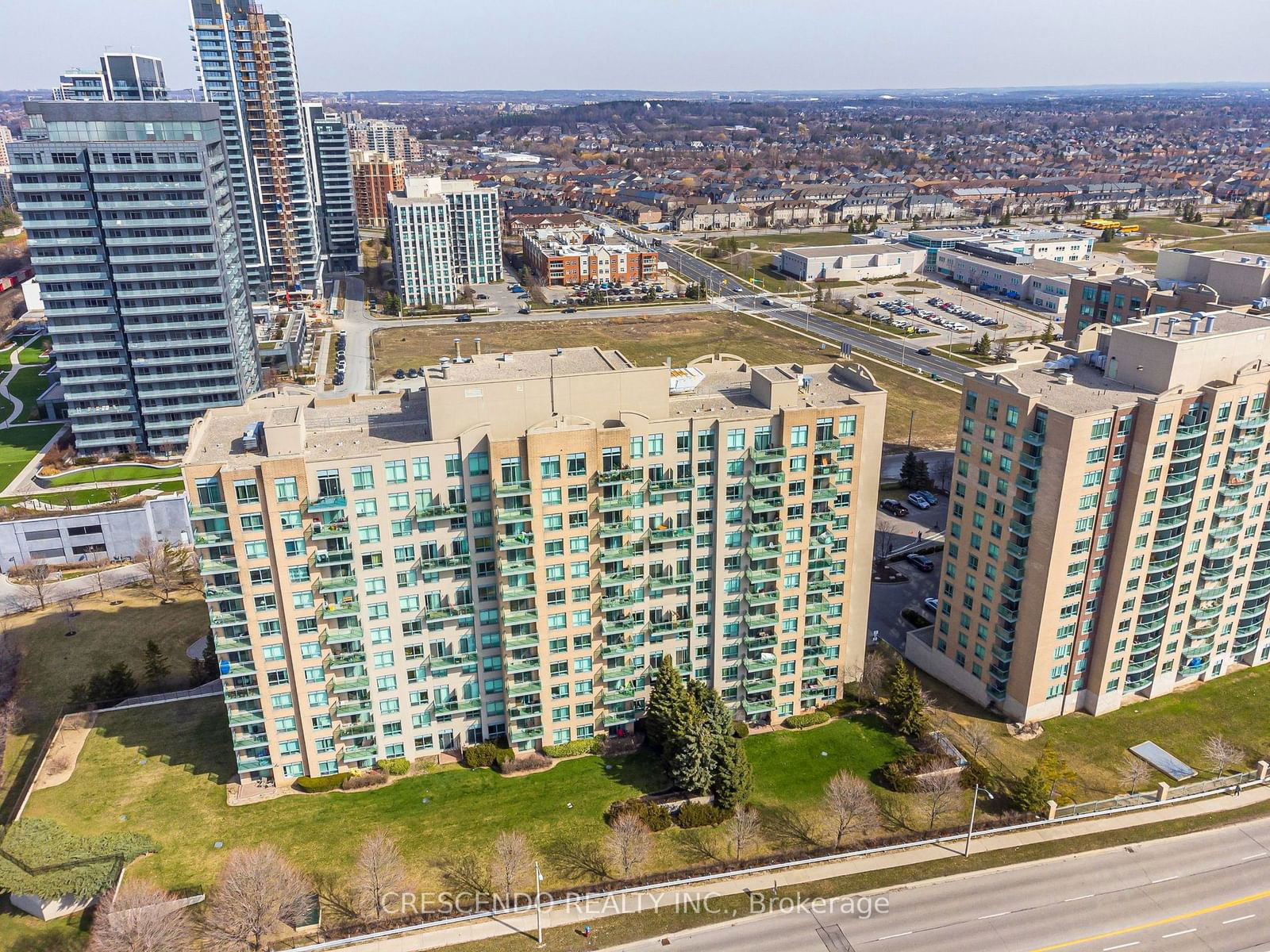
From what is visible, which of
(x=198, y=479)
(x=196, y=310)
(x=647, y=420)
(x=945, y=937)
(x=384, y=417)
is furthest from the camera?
(x=196, y=310)

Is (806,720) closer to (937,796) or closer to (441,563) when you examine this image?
(937,796)

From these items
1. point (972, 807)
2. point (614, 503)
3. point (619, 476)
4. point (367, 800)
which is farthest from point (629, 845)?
point (619, 476)

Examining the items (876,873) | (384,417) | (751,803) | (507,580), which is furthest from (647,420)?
(876,873)

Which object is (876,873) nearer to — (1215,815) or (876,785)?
(876,785)

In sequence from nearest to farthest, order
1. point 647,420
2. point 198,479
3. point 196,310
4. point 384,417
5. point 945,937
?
point 945,937
point 198,479
point 647,420
point 384,417
point 196,310

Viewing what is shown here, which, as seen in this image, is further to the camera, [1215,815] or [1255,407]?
[1255,407]

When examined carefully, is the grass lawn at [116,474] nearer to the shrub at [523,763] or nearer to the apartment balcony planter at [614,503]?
the shrub at [523,763]

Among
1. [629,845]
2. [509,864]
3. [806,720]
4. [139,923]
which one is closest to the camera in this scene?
[139,923]
